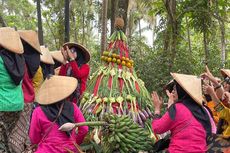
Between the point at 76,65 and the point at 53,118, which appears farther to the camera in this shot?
the point at 76,65

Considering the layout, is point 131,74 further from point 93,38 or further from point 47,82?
point 93,38

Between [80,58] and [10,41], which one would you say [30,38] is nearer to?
[10,41]

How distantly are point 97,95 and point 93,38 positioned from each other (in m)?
29.6

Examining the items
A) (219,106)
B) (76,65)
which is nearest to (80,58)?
(76,65)

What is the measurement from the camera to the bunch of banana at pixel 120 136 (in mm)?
3883

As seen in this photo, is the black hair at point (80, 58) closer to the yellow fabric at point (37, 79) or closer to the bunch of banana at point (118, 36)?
the bunch of banana at point (118, 36)

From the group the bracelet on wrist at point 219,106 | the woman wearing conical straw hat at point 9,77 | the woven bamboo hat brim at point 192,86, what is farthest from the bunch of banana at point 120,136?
the woman wearing conical straw hat at point 9,77

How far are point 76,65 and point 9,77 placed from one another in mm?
1231

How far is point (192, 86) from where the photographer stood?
12.8ft

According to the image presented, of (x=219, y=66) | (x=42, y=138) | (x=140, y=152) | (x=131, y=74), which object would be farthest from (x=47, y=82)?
(x=219, y=66)

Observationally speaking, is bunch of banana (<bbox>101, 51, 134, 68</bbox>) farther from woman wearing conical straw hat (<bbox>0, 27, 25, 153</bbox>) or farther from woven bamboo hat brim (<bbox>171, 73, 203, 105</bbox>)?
woven bamboo hat brim (<bbox>171, 73, 203, 105</bbox>)

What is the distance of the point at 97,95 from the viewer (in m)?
5.08

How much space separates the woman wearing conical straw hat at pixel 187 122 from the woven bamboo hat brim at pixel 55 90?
88cm

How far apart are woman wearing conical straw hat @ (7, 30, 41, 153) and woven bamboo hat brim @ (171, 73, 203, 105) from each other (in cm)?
169
